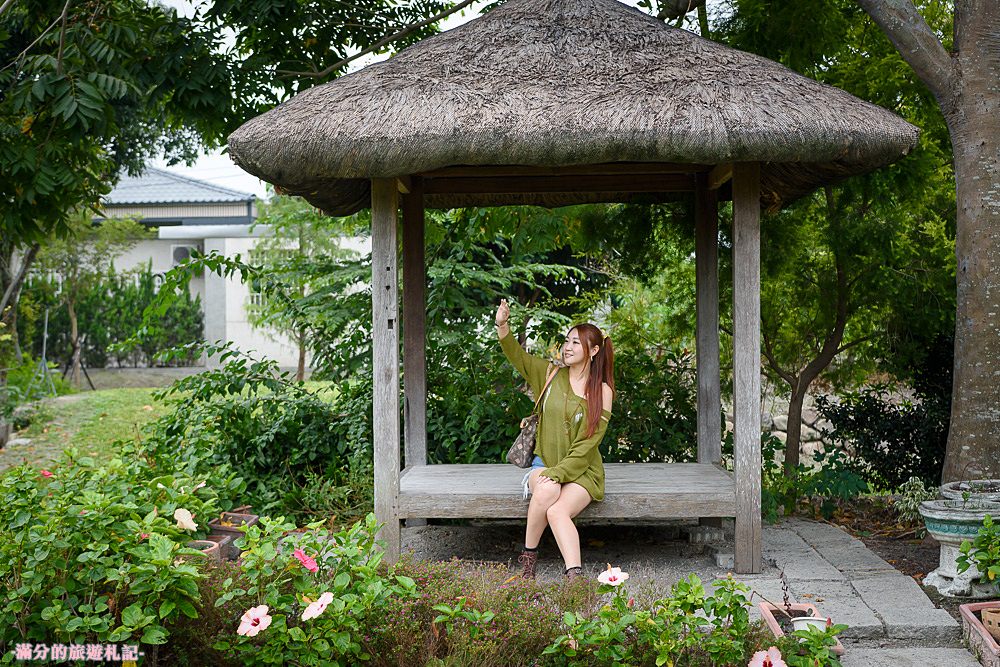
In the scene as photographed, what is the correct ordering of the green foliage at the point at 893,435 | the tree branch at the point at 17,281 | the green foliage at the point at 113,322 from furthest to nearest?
1. the green foliage at the point at 113,322
2. the tree branch at the point at 17,281
3. the green foliage at the point at 893,435

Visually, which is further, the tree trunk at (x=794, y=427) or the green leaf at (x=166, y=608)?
the tree trunk at (x=794, y=427)

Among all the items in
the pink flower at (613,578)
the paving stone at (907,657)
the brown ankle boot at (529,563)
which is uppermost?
the pink flower at (613,578)

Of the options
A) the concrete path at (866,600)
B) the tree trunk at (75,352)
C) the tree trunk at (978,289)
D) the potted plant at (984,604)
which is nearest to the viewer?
the potted plant at (984,604)

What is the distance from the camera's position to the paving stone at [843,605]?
160 inches

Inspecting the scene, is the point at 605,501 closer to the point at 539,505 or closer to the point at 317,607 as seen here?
the point at 539,505

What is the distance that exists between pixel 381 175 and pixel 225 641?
7.26 feet

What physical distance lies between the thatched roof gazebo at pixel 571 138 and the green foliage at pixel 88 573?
1710 millimetres

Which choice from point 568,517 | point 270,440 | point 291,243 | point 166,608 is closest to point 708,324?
point 568,517

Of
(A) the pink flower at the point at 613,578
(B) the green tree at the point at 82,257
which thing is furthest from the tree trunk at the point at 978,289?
(B) the green tree at the point at 82,257

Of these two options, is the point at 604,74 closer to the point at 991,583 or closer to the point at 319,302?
the point at 991,583

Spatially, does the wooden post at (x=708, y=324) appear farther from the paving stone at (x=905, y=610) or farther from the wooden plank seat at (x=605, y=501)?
the paving stone at (x=905, y=610)

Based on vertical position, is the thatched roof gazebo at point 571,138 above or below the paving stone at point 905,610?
above

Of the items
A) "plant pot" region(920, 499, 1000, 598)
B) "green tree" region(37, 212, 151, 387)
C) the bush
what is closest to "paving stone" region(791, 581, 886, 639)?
"plant pot" region(920, 499, 1000, 598)

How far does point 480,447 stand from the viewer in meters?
6.70
